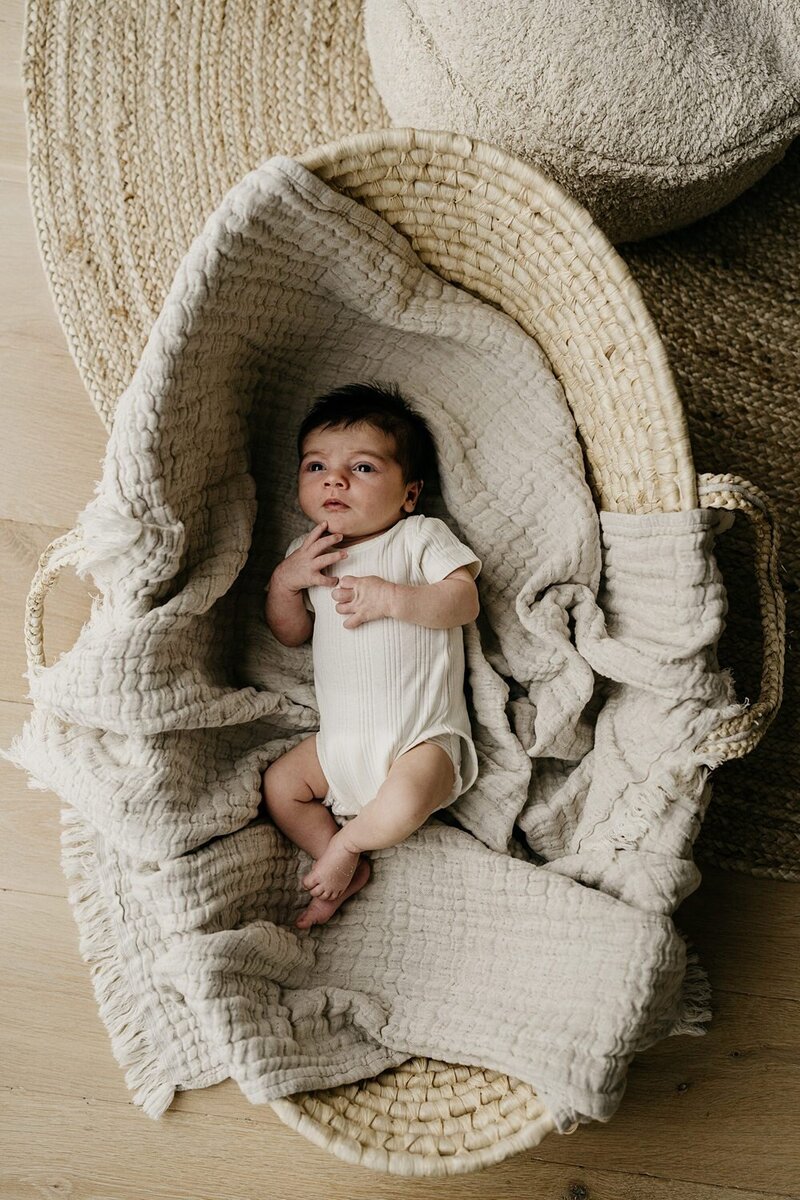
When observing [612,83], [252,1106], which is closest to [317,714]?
[252,1106]

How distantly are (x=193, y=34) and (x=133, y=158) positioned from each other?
186 mm

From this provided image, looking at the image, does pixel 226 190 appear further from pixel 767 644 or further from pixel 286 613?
pixel 767 644

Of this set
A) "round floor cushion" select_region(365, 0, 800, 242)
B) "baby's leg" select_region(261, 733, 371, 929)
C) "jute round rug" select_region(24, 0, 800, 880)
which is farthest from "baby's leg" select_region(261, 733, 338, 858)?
"round floor cushion" select_region(365, 0, 800, 242)

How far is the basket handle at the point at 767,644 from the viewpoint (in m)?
0.93

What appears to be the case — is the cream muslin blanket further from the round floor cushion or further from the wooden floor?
the round floor cushion

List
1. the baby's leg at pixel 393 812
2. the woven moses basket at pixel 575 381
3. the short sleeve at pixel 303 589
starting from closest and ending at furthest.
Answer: the woven moses basket at pixel 575 381 → the baby's leg at pixel 393 812 → the short sleeve at pixel 303 589

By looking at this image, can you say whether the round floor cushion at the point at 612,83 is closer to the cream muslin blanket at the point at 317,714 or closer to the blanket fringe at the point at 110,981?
the cream muslin blanket at the point at 317,714

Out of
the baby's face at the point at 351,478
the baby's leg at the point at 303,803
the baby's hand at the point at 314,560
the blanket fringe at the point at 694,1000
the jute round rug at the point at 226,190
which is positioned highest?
the jute round rug at the point at 226,190

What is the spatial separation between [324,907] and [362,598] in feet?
1.15

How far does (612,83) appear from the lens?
1031 mm

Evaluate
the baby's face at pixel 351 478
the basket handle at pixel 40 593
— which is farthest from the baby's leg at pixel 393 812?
the basket handle at pixel 40 593

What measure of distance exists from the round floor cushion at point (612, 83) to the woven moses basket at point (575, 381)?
5.8 inches

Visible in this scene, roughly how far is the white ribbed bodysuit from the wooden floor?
1.16ft

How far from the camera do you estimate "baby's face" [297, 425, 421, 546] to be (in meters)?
1.06
